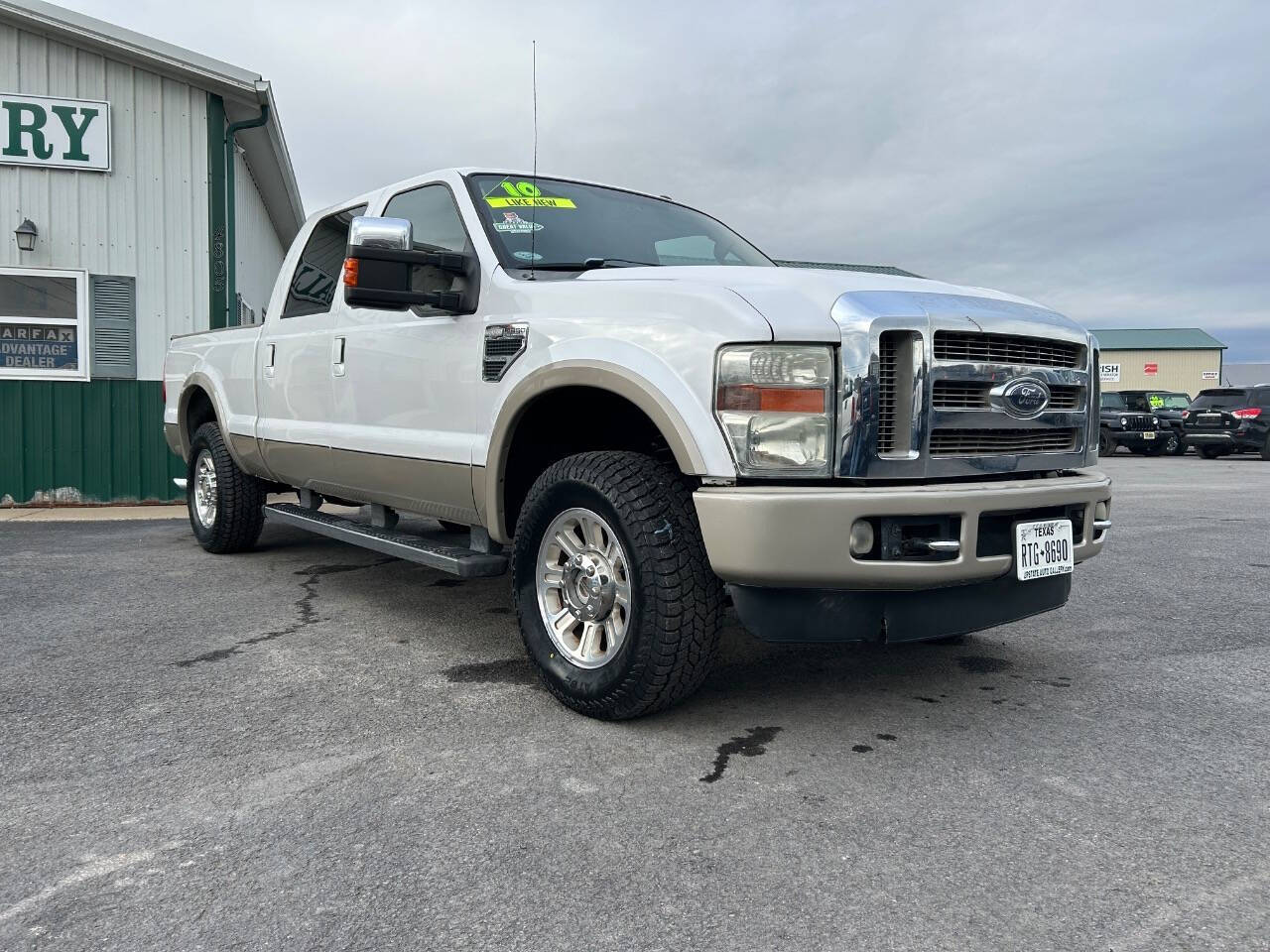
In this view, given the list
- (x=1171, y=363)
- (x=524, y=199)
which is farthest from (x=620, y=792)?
(x=1171, y=363)

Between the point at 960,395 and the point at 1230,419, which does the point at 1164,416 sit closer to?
the point at 1230,419

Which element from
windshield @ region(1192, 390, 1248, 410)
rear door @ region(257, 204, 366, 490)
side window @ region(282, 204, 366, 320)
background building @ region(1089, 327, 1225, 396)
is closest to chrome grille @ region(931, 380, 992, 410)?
rear door @ region(257, 204, 366, 490)

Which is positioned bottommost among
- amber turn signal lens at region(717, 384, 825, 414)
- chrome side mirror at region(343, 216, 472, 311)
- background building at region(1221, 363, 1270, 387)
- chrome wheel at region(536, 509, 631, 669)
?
chrome wheel at region(536, 509, 631, 669)

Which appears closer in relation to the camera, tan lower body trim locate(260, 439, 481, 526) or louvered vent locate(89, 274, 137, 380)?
tan lower body trim locate(260, 439, 481, 526)

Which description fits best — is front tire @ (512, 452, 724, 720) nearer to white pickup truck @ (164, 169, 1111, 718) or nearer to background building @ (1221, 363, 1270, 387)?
white pickup truck @ (164, 169, 1111, 718)

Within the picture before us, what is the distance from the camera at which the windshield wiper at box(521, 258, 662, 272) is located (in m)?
3.74

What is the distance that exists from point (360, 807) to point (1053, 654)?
114 inches

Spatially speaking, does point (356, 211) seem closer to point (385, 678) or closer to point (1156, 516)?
point (385, 678)

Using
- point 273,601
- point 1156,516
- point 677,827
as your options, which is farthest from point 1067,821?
point 1156,516

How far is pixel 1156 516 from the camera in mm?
9000

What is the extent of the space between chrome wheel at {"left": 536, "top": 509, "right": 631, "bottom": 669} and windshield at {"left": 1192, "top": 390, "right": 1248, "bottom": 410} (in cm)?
2112

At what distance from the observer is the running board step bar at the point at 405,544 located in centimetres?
368

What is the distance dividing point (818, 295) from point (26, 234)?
8873 millimetres

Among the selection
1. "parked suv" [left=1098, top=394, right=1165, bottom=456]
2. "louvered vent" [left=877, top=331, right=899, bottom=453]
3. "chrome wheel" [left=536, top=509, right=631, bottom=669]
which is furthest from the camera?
"parked suv" [left=1098, top=394, right=1165, bottom=456]
